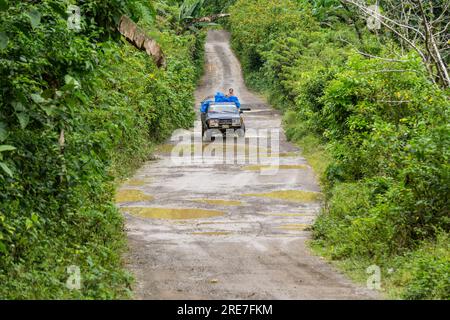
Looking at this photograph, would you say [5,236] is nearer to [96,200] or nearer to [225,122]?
[96,200]

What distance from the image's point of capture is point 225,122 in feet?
109

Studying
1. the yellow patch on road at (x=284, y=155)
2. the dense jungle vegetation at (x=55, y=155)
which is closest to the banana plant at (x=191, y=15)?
the yellow patch on road at (x=284, y=155)

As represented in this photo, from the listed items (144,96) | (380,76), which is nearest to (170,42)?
(144,96)

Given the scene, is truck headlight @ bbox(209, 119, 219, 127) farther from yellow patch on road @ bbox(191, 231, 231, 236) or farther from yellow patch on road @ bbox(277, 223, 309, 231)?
yellow patch on road @ bbox(191, 231, 231, 236)

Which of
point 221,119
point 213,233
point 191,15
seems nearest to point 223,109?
point 221,119

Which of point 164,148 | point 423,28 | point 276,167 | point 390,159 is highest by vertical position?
point 423,28

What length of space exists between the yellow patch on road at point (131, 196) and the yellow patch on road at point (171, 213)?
132 centimetres

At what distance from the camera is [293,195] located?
21406mm

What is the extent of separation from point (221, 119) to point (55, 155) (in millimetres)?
21814

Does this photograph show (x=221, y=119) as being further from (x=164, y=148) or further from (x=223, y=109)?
(x=164, y=148)

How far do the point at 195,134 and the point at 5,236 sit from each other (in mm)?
26279

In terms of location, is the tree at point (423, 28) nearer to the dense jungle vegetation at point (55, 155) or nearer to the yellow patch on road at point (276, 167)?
the dense jungle vegetation at point (55, 155)

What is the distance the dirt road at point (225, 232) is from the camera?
11258 mm

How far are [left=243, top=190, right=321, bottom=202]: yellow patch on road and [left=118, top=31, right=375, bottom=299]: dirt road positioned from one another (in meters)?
0.03
